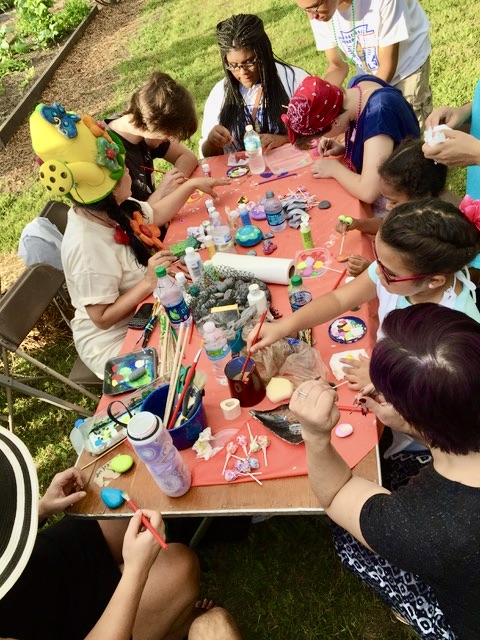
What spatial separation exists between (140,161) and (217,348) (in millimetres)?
2287

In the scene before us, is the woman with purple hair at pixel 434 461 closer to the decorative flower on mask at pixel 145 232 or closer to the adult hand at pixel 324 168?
the decorative flower on mask at pixel 145 232

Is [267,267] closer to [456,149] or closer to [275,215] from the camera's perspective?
[275,215]

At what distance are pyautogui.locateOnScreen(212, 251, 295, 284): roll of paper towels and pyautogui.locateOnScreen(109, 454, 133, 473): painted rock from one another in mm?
1074

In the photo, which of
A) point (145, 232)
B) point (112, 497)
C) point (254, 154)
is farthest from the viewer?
point (254, 154)

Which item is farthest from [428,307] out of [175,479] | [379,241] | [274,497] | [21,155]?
[21,155]

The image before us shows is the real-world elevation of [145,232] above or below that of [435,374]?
below

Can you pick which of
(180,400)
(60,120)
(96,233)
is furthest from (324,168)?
(180,400)

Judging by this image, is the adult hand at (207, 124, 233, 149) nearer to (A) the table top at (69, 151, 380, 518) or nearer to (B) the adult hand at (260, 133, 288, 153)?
(B) the adult hand at (260, 133, 288, 153)

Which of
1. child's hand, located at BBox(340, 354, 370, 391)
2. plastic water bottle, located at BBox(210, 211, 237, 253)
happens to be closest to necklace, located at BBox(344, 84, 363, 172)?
plastic water bottle, located at BBox(210, 211, 237, 253)

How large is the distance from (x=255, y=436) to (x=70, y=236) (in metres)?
1.61

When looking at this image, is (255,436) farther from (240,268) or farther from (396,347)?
(240,268)

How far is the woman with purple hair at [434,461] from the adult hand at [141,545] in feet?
1.94

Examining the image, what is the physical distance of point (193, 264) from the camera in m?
2.69

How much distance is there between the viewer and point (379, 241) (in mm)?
2084
